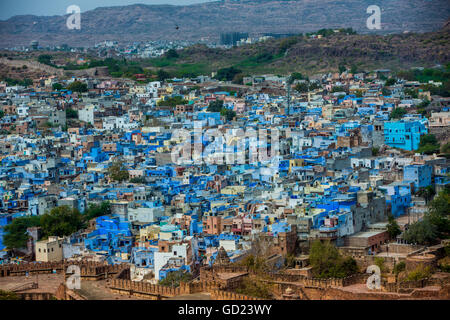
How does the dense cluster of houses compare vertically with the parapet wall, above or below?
above

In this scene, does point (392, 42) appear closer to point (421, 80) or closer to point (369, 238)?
point (421, 80)

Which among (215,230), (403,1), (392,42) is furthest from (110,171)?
(403,1)

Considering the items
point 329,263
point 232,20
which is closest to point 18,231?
point 329,263

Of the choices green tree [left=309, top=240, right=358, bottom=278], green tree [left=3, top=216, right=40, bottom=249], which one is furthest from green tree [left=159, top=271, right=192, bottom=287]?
green tree [left=3, top=216, right=40, bottom=249]

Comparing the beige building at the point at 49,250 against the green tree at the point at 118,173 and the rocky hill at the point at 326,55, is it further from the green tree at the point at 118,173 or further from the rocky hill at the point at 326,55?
the rocky hill at the point at 326,55

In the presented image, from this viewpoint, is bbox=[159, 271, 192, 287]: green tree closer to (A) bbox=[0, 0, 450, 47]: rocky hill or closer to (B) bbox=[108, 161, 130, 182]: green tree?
(B) bbox=[108, 161, 130, 182]: green tree
